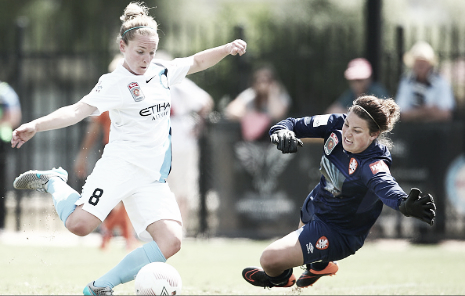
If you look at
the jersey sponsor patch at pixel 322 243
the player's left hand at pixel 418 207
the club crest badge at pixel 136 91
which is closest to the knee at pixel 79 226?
the club crest badge at pixel 136 91

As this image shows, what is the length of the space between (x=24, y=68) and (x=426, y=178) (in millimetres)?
6598

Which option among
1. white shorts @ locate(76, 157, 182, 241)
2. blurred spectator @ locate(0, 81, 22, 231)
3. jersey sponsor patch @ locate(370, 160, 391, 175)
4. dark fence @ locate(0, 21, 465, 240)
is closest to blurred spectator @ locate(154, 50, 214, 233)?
dark fence @ locate(0, 21, 465, 240)

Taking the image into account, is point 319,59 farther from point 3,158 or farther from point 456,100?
point 3,158

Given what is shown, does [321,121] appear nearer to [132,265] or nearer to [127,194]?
[127,194]

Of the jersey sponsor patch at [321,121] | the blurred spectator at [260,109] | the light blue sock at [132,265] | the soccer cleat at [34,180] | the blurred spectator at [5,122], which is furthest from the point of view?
the blurred spectator at [260,109]

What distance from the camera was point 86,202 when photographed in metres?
5.30

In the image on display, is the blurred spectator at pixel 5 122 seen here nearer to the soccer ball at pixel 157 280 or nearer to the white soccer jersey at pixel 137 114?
the white soccer jersey at pixel 137 114

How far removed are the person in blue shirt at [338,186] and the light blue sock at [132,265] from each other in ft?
2.84

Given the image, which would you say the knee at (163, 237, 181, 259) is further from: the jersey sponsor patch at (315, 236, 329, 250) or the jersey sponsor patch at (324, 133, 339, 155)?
the jersey sponsor patch at (324, 133, 339, 155)

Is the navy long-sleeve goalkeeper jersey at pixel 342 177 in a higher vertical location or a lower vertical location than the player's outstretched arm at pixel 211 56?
lower

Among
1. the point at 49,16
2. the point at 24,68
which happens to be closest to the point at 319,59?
the point at 24,68

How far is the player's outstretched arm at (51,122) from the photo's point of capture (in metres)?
4.80

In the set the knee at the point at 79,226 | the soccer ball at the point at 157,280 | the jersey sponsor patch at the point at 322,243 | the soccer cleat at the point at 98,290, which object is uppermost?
the knee at the point at 79,226

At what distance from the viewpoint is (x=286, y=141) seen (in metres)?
5.11
